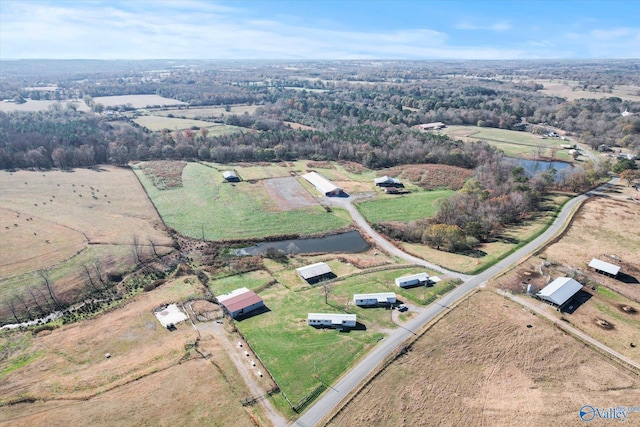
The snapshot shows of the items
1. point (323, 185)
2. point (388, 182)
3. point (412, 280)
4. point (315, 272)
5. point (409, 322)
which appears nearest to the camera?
point (409, 322)

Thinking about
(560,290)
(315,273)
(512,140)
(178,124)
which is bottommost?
(315,273)

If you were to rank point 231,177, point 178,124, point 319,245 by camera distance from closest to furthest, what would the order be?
point 319,245, point 231,177, point 178,124

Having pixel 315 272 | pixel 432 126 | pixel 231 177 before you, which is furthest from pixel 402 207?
pixel 432 126

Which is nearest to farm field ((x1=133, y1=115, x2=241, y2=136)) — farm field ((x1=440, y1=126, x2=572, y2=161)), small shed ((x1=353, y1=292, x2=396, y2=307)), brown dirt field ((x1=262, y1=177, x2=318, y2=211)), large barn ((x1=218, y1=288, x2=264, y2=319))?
brown dirt field ((x1=262, y1=177, x2=318, y2=211))

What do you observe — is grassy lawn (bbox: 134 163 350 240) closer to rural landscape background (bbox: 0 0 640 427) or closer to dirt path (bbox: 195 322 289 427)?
rural landscape background (bbox: 0 0 640 427)

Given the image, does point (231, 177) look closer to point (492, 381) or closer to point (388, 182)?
point (388, 182)

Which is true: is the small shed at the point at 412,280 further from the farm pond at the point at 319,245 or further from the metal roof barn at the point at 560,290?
the farm pond at the point at 319,245
